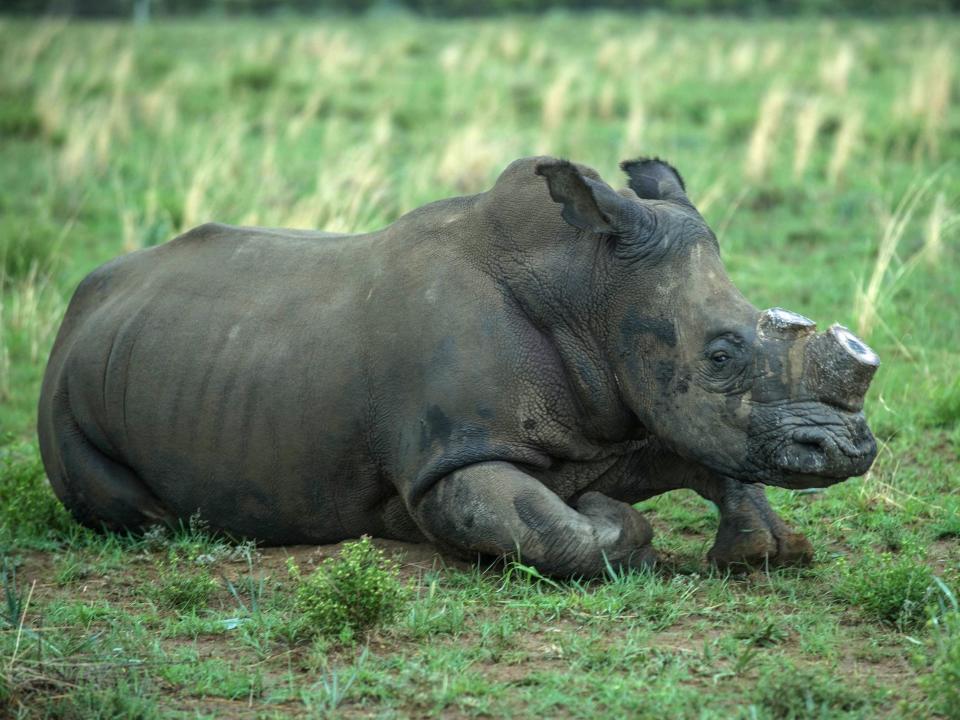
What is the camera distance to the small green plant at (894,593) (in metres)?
4.86

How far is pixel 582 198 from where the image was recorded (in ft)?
17.9

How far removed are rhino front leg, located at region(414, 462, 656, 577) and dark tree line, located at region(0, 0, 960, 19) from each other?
27533 millimetres

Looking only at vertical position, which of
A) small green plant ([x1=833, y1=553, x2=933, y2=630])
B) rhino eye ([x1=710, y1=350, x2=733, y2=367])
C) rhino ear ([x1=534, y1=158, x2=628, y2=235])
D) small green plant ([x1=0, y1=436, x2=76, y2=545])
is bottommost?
small green plant ([x1=0, y1=436, x2=76, y2=545])

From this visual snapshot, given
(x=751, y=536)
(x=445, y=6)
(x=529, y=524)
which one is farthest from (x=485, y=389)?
(x=445, y=6)

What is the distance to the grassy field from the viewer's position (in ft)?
14.5

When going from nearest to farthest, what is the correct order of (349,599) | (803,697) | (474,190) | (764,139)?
1. (803,697)
2. (349,599)
3. (474,190)
4. (764,139)

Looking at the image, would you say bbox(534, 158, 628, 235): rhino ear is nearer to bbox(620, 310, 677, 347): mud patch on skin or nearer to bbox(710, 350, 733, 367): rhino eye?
bbox(620, 310, 677, 347): mud patch on skin

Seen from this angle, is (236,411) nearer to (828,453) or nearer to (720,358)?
(720,358)

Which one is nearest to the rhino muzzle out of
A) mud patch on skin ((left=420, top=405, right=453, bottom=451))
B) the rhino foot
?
the rhino foot

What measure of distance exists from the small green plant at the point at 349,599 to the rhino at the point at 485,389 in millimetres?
612

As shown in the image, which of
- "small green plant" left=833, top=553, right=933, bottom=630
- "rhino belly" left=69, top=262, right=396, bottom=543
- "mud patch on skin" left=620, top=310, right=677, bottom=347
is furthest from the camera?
"rhino belly" left=69, top=262, right=396, bottom=543

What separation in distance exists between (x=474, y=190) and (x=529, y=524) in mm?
7130

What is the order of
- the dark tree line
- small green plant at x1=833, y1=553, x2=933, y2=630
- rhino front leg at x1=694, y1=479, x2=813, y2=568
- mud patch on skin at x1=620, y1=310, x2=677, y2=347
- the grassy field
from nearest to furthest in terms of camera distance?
the grassy field
small green plant at x1=833, y1=553, x2=933, y2=630
mud patch on skin at x1=620, y1=310, x2=677, y2=347
rhino front leg at x1=694, y1=479, x2=813, y2=568
the dark tree line

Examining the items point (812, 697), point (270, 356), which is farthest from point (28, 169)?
point (812, 697)
